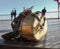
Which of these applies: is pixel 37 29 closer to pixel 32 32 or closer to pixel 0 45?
pixel 32 32

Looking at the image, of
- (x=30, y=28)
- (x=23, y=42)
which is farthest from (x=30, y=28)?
(x=23, y=42)

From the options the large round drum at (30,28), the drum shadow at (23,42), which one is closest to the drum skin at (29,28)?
the large round drum at (30,28)

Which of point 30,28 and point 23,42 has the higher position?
point 30,28

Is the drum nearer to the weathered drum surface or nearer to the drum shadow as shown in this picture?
the weathered drum surface

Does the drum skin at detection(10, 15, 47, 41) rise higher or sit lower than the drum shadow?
higher

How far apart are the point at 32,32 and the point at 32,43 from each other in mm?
438

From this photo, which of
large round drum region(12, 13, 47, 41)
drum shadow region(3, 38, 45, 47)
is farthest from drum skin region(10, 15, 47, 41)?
drum shadow region(3, 38, 45, 47)

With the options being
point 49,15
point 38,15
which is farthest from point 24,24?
point 49,15

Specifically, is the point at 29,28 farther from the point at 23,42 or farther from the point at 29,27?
the point at 23,42

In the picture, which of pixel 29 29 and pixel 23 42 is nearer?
pixel 29 29

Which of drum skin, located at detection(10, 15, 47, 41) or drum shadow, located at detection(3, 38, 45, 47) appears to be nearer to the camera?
drum shadow, located at detection(3, 38, 45, 47)

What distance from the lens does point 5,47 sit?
28.7 ft

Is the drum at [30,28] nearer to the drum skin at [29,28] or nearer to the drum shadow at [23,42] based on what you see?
the drum skin at [29,28]

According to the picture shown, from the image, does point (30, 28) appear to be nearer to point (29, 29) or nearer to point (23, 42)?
point (29, 29)
